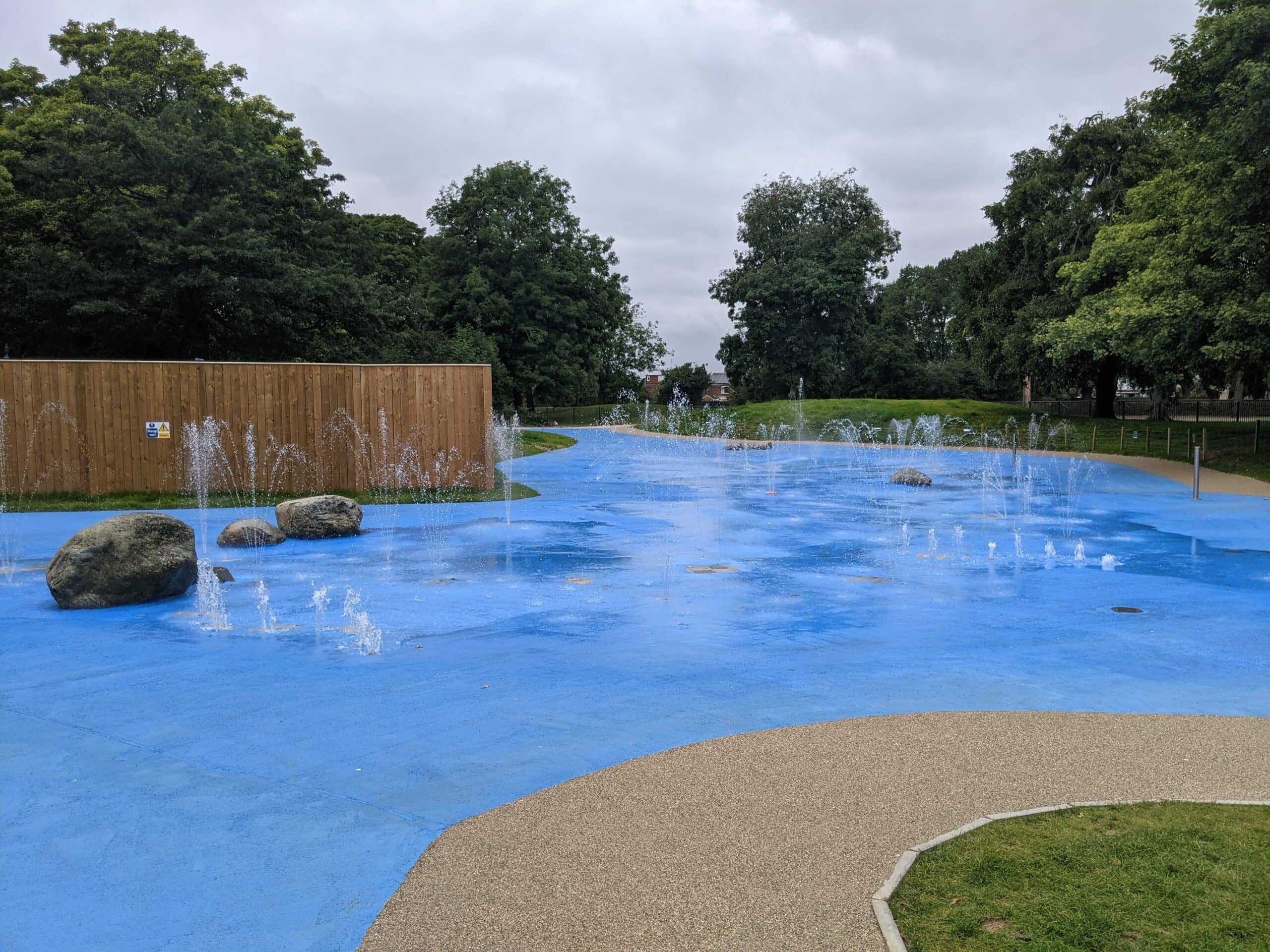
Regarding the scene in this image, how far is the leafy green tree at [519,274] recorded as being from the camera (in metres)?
49.9

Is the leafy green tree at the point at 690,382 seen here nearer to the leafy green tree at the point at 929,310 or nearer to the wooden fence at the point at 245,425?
the leafy green tree at the point at 929,310

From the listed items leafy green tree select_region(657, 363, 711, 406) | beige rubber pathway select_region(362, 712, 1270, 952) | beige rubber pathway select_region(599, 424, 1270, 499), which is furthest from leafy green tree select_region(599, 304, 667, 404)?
beige rubber pathway select_region(362, 712, 1270, 952)

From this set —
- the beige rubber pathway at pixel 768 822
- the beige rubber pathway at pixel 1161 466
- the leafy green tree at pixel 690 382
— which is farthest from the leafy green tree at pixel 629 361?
the beige rubber pathway at pixel 768 822

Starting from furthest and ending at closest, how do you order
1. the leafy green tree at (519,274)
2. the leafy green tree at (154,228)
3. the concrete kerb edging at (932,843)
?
the leafy green tree at (519,274)
the leafy green tree at (154,228)
the concrete kerb edging at (932,843)

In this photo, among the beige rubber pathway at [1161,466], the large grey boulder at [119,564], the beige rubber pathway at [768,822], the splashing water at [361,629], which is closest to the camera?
the beige rubber pathway at [768,822]

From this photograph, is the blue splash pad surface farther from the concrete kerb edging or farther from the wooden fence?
the wooden fence

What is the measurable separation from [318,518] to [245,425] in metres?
5.31

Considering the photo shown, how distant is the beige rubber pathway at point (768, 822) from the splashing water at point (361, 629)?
3777 mm

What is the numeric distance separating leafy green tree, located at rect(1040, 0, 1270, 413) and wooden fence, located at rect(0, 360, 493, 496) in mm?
16462

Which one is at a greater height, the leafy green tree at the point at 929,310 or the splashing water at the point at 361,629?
the leafy green tree at the point at 929,310

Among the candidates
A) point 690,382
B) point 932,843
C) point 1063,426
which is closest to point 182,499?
point 932,843

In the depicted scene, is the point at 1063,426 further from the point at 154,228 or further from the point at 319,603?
the point at 319,603

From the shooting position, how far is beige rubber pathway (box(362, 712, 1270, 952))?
11.4ft

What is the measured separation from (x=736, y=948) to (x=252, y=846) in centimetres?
241
